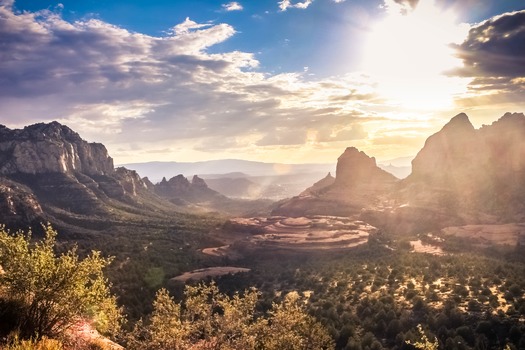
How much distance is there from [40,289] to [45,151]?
14721 centimetres

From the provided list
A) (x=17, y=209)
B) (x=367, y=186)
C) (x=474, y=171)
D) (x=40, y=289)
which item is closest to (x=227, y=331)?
(x=40, y=289)

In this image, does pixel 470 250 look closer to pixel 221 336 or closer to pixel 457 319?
pixel 457 319

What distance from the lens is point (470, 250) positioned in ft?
253

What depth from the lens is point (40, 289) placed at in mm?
15641

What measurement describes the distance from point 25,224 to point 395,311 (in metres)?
84.3

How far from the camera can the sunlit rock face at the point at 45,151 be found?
133 m

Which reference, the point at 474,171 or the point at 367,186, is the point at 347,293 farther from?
the point at 367,186

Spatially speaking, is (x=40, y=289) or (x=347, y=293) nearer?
(x=40, y=289)

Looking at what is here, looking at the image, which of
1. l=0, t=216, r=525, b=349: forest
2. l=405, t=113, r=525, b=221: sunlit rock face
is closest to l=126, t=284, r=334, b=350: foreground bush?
l=0, t=216, r=525, b=349: forest

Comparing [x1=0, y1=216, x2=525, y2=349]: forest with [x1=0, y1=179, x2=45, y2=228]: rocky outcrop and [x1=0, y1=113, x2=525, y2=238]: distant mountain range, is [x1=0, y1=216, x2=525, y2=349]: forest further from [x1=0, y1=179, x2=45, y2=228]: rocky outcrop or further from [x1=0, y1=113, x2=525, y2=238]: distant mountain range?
[x1=0, y1=113, x2=525, y2=238]: distant mountain range

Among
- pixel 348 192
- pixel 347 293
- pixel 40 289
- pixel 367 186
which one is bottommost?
pixel 347 293

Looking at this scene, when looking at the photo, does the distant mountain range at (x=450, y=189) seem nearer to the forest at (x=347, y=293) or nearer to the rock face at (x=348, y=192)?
the rock face at (x=348, y=192)

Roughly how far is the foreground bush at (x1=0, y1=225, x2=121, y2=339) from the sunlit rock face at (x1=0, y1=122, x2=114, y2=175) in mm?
134489

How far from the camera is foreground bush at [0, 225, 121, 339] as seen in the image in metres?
15.5
